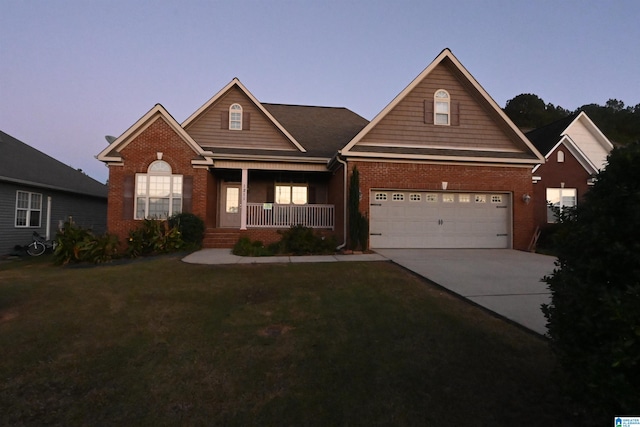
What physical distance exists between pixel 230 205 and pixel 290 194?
→ 9.82 ft

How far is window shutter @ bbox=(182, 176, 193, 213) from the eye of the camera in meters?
13.0

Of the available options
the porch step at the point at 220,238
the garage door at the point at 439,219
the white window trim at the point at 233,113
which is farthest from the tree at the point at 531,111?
the porch step at the point at 220,238

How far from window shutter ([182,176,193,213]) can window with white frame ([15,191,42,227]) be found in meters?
7.63

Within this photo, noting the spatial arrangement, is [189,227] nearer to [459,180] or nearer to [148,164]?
[148,164]

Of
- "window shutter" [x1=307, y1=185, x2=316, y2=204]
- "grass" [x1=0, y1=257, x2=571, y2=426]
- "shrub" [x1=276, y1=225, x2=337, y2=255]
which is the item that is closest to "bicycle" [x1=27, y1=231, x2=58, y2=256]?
"grass" [x1=0, y1=257, x2=571, y2=426]

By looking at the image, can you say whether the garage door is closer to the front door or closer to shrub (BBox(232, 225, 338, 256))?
shrub (BBox(232, 225, 338, 256))

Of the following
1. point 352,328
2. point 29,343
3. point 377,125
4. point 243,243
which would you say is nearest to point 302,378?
point 352,328

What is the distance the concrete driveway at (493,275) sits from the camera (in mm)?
5414

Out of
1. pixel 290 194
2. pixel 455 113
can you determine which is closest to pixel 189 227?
pixel 290 194

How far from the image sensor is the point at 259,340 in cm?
432

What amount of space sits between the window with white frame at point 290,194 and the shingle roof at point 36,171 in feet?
34.9

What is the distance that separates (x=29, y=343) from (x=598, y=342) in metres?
6.06

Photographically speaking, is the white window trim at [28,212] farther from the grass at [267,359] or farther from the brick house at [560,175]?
the brick house at [560,175]

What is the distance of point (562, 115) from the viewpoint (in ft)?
165
